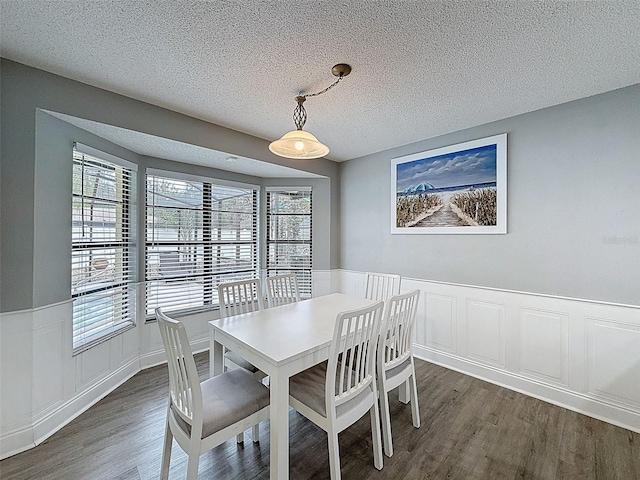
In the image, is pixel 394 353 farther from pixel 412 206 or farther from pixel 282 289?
pixel 412 206

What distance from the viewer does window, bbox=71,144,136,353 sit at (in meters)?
2.41

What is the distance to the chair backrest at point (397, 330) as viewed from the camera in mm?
1951

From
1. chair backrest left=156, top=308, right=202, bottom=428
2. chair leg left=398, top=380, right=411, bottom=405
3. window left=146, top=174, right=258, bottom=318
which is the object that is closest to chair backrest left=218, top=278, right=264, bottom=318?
chair backrest left=156, top=308, right=202, bottom=428

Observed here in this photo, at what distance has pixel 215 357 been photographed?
2.11 meters

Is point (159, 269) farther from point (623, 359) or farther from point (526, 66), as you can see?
point (623, 359)

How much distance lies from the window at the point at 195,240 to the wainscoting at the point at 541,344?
2.54 metres

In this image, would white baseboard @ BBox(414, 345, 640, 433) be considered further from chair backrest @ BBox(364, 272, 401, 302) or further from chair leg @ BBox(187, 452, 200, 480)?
chair leg @ BBox(187, 452, 200, 480)

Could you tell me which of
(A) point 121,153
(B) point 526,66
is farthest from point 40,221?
(B) point 526,66

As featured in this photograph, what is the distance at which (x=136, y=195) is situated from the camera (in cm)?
309

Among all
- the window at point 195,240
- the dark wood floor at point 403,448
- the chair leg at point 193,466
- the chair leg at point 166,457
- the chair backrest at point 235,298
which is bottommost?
the dark wood floor at point 403,448

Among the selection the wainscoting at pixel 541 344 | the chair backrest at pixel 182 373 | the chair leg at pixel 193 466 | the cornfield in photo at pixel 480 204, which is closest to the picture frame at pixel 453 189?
the cornfield in photo at pixel 480 204

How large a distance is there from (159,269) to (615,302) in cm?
441

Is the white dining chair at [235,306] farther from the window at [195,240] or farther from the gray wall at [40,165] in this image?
the gray wall at [40,165]

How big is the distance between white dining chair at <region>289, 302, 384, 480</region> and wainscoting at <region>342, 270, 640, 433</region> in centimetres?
172
